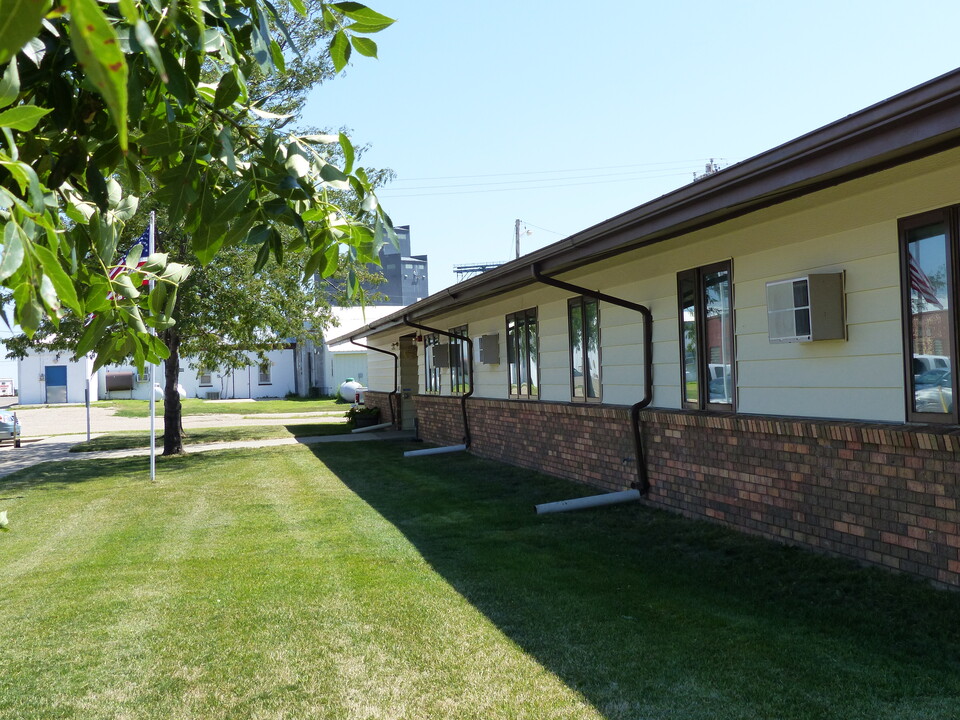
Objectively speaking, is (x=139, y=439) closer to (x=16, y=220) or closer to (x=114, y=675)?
(x=114, y=675)

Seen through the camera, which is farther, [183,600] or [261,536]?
[261,536]

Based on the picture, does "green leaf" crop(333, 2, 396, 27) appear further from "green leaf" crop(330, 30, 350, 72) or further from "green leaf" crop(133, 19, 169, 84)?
"green leaf" crop(133, 19, 169, 84)

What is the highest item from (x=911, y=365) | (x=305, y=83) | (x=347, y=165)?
(x=305, y=83)

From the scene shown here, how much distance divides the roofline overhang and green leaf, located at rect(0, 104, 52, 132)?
3964 mm

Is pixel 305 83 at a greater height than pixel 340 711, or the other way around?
pixel 305 83

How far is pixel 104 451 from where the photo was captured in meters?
19.3

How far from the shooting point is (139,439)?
2256 cm

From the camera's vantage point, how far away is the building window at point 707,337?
7.70m

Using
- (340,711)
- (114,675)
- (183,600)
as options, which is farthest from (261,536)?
(340,711)

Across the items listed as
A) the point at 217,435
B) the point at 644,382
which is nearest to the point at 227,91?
the point at 644,382

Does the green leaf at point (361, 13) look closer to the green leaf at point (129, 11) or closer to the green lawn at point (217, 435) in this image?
the green leaf at point (129, 11)

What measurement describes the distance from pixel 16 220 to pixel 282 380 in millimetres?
48042

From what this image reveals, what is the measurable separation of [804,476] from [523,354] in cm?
660

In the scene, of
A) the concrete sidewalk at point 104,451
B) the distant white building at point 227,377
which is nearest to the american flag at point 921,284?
the concrete sidewalk at point 104,451
